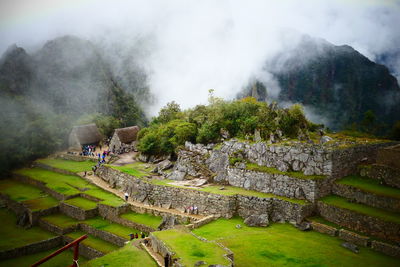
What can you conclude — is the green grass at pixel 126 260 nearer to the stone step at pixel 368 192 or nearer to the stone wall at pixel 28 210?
the stone step at pixel 368 192

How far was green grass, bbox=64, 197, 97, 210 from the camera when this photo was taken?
82.2 ft

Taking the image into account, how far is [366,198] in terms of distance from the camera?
17.5 meters

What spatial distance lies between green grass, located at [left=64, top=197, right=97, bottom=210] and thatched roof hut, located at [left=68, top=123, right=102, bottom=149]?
17041 millimetres

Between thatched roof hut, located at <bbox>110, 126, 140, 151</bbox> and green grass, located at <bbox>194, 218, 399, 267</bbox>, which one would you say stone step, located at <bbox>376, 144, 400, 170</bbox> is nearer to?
green grass, located at <bbox>194, 218, 399, 267</bbox>

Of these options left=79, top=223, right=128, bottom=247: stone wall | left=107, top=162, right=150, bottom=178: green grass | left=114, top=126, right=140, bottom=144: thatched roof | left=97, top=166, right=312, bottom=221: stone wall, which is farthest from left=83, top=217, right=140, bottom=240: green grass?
left=114, top=126, right=140, bottom=144: thatched roof

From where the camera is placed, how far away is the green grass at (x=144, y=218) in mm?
21219

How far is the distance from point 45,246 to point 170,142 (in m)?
13.1

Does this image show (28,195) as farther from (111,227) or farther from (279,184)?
(279,184)

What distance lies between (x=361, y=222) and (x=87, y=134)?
37184mm

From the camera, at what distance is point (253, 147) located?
22.8 meters

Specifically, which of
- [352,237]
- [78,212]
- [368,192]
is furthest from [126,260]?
[368,192]

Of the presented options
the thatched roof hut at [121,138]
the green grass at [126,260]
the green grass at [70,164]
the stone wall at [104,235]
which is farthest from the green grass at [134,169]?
the green grass at [126,260]

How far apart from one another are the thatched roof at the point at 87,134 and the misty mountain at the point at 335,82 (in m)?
25.5

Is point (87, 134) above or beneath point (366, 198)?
above
